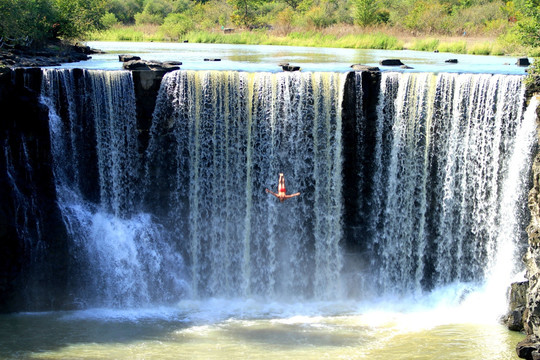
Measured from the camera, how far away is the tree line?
75.7ft

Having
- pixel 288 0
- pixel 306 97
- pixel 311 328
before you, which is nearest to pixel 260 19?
pixel 288 0

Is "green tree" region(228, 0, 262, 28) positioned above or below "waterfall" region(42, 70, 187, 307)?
above

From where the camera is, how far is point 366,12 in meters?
41.3

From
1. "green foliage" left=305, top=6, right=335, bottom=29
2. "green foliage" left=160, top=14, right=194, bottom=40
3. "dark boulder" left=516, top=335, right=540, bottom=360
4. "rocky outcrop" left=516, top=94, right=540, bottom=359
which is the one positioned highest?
"green foliage" left=305, top=6, right=335, bottom=29

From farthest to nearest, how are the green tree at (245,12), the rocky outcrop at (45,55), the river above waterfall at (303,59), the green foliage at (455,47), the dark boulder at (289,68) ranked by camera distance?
1. the green tree at (245,12)
2. the green foliage at (455,47)
3. the river above waterfall at (303,59)
4. the dark boulder at (289,68)
5. the rocky outcrop at (45,55)

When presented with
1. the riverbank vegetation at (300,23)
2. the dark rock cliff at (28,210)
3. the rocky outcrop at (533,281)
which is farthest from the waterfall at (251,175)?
the riverbank vegetation at (300,23)

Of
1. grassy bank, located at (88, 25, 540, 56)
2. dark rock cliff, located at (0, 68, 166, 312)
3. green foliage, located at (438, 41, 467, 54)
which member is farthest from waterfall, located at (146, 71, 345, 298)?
green foliage, located at (438, 41, 467, 54)

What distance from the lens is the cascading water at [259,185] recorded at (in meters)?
17.3

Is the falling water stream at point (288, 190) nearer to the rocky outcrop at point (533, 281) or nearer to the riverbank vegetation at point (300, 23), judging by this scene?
the rocky outcrop at point (533, 281)

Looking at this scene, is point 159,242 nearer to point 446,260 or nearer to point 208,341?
point 208,341

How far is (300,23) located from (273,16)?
7515 millimetres

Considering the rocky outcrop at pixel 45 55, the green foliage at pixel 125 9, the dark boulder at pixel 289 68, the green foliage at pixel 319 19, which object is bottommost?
the dark boulder at pixel 289 68

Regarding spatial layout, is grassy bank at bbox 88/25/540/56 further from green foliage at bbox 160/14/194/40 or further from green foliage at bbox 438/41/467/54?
green foliage at bbox 160/14/194/40

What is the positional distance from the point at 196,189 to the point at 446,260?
6239 millimetres
